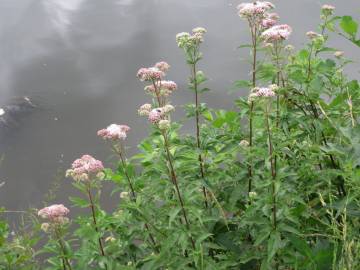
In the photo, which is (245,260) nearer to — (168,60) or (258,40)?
(258,40)

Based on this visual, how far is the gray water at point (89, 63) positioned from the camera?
161 inches

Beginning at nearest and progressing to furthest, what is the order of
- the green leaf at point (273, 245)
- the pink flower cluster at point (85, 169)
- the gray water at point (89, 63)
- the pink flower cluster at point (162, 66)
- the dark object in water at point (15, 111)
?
the green leaf at point (273, 245), the pink flower cluster at point (85, 169), the pink flower cluster at point (162, 66), the gray water at point (89, 63), the dark object in water at point (15, 111)

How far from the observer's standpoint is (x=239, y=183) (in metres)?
1.93

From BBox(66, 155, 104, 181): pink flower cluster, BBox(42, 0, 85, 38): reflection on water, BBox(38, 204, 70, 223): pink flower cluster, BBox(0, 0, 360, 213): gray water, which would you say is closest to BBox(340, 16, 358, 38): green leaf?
BBox(66, 155, 104, 181): pink flower cluster

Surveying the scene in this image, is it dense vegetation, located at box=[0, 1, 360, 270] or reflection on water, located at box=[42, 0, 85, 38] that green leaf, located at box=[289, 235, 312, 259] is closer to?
dense vegetation, located at box=[0, 1, 360, 270]

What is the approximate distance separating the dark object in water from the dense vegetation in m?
2.44

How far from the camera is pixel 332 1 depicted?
569cm

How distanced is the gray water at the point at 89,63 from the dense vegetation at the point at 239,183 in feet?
6.26

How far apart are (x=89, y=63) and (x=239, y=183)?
3541 mm

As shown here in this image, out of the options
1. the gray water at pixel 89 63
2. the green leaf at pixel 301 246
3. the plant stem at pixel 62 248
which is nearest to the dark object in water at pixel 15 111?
the gray water at pixel 89 63

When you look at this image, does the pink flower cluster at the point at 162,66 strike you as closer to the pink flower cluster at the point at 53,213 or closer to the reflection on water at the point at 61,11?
the pink flower cluster at the point at 53,213

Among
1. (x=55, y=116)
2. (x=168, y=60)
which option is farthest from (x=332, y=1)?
(x=55, y=116)

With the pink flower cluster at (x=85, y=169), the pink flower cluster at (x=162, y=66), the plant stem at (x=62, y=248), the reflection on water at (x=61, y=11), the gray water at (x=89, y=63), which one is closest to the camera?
the pink flower cluster at (x=85, y=169)

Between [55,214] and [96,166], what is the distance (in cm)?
25
